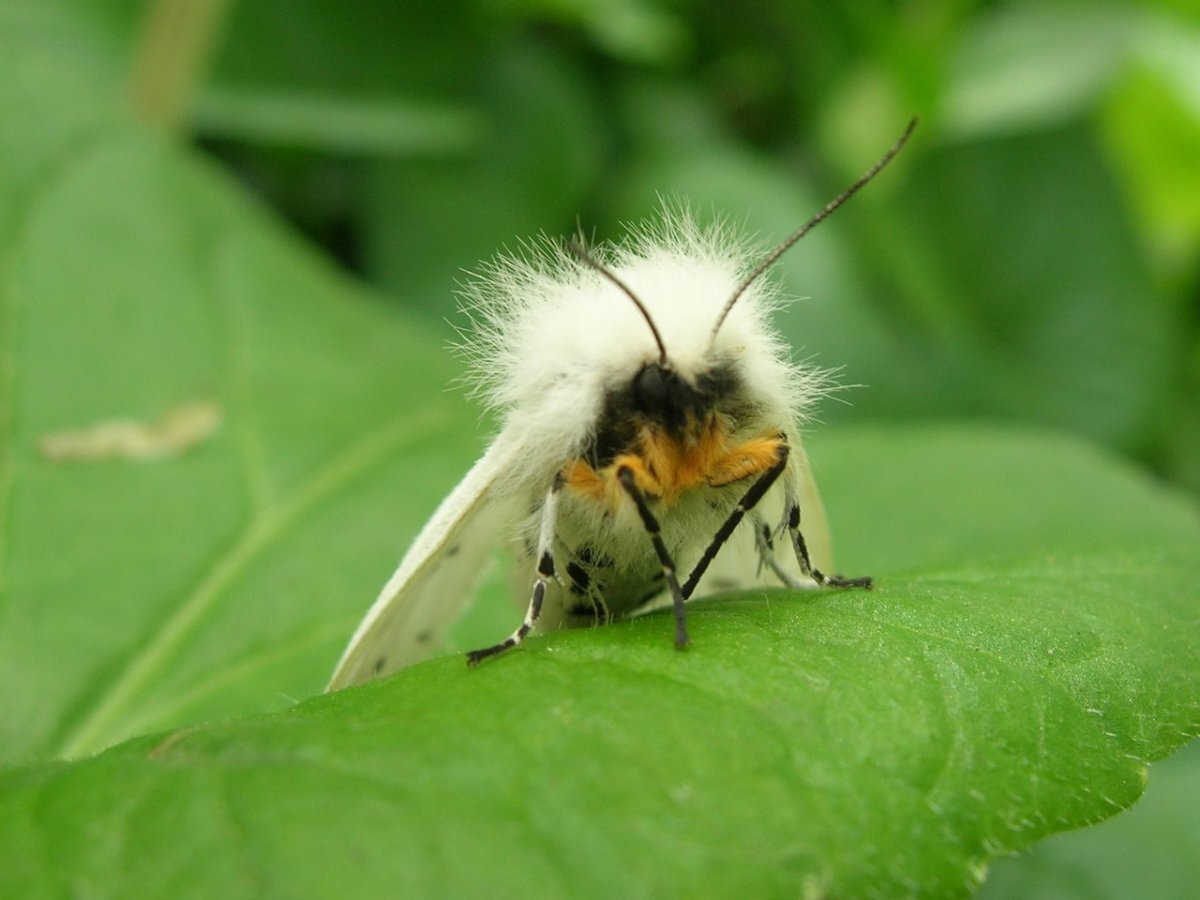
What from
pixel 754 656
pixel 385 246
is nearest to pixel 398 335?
pixel 385 246

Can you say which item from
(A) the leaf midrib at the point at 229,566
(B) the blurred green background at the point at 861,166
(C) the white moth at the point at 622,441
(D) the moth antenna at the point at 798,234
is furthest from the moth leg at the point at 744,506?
(B) the blurred green background at the point at 861,166

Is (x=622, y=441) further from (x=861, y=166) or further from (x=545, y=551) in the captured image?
(x=861, y=166)

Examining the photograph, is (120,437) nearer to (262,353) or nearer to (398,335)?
(262,353)

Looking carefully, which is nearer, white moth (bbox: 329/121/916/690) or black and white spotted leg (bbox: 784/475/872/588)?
white moth (bbox: 329/121/916/690)

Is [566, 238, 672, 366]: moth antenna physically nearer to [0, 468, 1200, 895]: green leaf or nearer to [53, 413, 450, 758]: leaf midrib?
[0, 468, 1200, 895]: green leaf

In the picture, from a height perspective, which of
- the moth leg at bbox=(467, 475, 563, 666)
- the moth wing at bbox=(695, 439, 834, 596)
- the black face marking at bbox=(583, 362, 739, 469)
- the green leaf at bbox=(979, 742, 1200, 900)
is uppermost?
the black face marking at bbox=(583, 362, 739, 469)

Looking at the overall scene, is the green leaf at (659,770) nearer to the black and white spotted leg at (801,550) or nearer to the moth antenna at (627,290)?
the black and white spotted leg at (801,550)

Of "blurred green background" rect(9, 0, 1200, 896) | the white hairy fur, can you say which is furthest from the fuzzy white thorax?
"blurred green background" rect(9, 0, 1200, 896)
